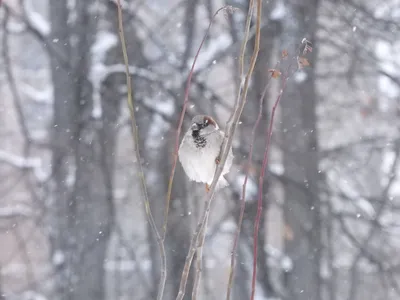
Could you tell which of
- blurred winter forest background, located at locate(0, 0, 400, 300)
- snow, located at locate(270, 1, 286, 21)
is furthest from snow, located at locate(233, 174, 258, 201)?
snow, located at locate(270, 1, 286, 21)

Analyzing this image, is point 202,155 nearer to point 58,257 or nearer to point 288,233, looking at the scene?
point 288,233

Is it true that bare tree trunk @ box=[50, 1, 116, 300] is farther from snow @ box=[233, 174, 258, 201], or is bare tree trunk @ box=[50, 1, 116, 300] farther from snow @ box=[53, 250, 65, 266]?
snow @ box=[233, 174, 258, 201]

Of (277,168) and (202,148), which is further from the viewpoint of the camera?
(277,168)

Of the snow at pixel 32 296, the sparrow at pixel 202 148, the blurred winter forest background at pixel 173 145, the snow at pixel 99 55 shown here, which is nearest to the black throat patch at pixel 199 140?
the sparrow at pixel 202 148

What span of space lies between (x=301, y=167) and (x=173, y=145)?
0.33 meters

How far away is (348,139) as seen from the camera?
1.20m

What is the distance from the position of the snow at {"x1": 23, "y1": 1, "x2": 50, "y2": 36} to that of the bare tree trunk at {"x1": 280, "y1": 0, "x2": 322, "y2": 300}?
2.01 ft

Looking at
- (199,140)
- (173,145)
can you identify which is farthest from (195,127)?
(173,145)

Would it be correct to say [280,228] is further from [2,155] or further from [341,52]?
[2,155]

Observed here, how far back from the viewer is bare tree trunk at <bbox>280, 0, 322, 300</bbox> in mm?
1184

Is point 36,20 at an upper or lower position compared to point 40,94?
upper

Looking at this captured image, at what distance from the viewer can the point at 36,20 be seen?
1208 millimetres

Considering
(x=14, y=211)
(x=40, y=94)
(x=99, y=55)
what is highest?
(x=99, y=55)

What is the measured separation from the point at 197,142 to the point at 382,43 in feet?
2.00
